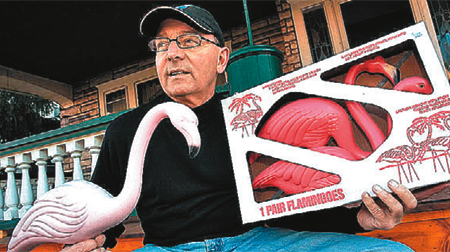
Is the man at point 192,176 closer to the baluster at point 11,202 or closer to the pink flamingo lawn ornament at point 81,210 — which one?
the pink flamingo lawn ornament at point 81,210

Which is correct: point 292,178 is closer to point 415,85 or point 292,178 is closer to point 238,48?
point 415,85

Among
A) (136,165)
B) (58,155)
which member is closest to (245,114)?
(136,165)

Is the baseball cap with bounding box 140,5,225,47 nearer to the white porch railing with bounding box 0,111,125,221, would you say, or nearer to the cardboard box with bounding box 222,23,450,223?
the cardboard box with bounding box 222,23,450,223

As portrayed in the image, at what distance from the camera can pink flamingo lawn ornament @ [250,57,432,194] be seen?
105 centimetres

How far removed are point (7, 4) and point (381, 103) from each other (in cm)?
485

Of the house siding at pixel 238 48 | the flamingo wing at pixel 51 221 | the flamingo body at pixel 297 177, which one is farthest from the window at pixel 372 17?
the flamingo wing at pixel 51 221

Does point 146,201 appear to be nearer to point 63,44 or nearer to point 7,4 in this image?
point 7,4

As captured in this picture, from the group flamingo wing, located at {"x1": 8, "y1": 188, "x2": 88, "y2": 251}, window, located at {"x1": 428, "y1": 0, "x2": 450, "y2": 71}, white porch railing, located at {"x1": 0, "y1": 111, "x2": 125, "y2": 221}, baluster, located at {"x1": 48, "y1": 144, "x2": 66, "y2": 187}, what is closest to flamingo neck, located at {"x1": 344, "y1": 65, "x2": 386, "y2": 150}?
flamingo wing, located at {"x1": 8, "y1": 188, "x2": 88, "y2": 251}

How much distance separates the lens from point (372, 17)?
15.8 feet

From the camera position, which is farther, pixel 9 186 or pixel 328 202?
pixel 9 186

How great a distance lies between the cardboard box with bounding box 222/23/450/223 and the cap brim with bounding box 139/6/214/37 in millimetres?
376

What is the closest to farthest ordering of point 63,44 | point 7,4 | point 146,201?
point 146,201 < point 7,4 < point 63,44

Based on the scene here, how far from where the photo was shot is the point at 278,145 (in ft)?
3.87

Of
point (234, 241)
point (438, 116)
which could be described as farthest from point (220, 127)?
point (438, 116)
